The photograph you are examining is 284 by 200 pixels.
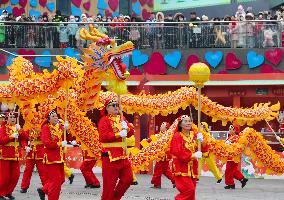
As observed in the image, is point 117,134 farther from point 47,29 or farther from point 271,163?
point 47,29

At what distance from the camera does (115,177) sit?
547 inches

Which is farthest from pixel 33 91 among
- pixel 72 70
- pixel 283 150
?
pixel 283 150

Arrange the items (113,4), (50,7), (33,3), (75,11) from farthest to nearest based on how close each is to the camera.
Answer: (113,4) < (75,11) < (50,7) < (33,3)

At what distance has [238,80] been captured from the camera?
2495 centimetres

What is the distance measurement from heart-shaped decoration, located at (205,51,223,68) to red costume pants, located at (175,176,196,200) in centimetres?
1187

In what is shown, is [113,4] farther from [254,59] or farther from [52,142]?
[52,142]

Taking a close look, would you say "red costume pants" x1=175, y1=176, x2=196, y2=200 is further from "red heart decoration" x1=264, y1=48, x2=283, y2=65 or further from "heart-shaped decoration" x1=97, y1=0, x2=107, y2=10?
"heart-shaped decoration" x1=97, y1=0, x2=107, y2=10

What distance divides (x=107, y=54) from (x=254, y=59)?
11.4 metres

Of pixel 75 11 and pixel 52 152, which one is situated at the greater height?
pixel 75 11

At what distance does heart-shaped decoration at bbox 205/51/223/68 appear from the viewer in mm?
25000

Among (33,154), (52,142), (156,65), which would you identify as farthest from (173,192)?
(156,65)

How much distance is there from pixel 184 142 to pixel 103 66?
212 cm

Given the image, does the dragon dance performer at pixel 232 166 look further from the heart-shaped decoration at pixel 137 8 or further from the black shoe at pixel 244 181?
the heart-shaped decoration at pixel 137 8

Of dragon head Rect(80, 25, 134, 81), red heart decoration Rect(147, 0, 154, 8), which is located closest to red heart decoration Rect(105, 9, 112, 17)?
red heart decoration Rect(147, 0, 154, 8)
